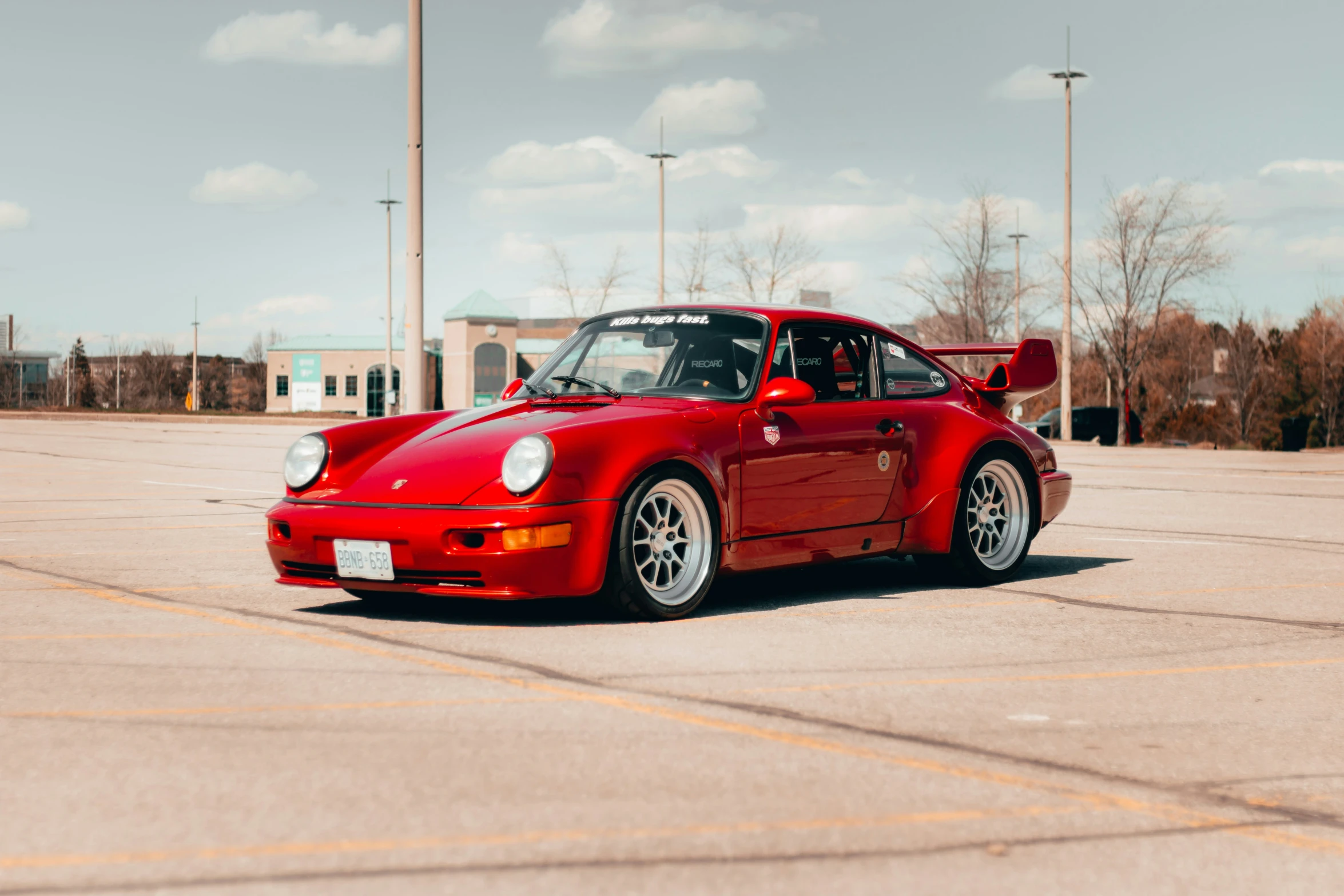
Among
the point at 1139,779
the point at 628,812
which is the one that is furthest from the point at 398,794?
the point at 1139,779

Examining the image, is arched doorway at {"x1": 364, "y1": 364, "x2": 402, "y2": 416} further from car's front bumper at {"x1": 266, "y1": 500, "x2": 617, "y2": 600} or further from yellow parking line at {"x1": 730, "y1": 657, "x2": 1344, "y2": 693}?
yellow parking line at {"x1": 730, "y1": 657, "x2": 1344, "y2": 693}

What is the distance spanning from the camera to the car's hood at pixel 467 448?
6.08 metres

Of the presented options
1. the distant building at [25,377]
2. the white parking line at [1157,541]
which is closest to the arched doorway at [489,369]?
the distant building at [25,377]

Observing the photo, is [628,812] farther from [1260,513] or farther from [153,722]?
[1260,513]

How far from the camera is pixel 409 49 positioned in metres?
13.9

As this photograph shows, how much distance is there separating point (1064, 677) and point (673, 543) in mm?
1988

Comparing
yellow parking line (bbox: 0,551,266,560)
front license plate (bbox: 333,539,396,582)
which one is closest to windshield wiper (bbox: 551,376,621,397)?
front license plate (bbox: 333,539,396,582)

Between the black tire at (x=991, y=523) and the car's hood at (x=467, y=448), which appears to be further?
the black tire at (x=991, y=523)

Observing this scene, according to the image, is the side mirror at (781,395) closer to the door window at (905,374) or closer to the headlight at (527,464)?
the door window at (905,374)

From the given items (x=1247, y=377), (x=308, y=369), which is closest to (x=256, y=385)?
(x=308, y=369)

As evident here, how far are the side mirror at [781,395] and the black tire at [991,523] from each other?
144cm

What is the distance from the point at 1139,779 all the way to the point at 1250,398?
192ft

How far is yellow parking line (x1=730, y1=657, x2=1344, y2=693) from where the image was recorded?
4828 millimetres

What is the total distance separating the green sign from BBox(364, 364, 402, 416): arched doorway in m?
3.86
